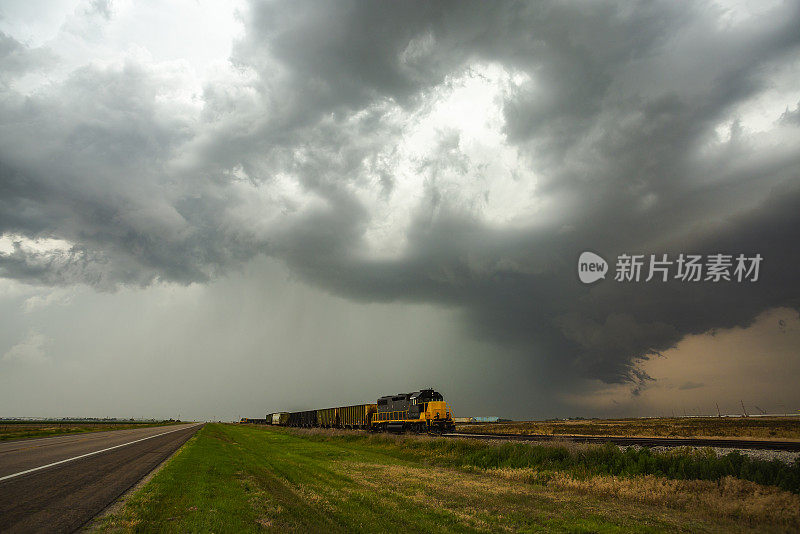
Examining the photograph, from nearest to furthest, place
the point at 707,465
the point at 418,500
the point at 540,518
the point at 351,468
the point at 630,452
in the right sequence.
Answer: the point at 540,518
the point at 418,500
the point at 707,465
the point at 630,452
the point at 351,468

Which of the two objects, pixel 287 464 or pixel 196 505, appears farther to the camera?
pixel 287 464

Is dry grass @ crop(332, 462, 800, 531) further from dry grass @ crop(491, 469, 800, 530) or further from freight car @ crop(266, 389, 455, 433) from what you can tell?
freight car @ crop(266, 389, 455, 433)

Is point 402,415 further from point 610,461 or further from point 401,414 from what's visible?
point 610,461

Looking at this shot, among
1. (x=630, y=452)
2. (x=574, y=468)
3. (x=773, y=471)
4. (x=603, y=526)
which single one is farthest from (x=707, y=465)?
(x=603, y=526)

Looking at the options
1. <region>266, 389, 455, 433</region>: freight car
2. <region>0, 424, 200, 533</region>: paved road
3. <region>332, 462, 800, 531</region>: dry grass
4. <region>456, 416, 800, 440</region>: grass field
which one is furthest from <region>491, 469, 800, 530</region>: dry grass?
<region>266, 389, 455, 433</region>: freight car

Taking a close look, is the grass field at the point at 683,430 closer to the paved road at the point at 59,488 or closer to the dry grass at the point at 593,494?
the dry grass at the point at 593,494

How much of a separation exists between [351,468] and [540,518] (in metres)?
12.6

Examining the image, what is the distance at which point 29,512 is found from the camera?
389 inches

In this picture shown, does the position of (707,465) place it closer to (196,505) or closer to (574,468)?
(574,468)

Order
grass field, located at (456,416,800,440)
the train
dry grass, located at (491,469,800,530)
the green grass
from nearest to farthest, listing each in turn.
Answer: dry grass, located at (491,469,800,530) < the green grass < grass field, located at (456,416,800,440) < the train

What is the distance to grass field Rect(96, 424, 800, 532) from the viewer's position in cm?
1049

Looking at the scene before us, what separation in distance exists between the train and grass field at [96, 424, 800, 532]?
2667 centimetres

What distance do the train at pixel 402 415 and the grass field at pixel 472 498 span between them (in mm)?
26667

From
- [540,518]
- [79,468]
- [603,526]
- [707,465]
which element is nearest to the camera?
[603,526]
